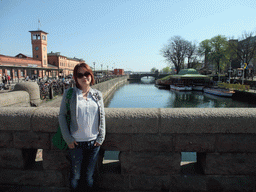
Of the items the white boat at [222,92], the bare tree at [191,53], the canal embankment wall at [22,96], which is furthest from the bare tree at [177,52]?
the canal embankment wall at [22,96]

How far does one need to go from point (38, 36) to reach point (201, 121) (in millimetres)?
77217

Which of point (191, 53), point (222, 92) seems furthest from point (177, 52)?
point (222, 92)

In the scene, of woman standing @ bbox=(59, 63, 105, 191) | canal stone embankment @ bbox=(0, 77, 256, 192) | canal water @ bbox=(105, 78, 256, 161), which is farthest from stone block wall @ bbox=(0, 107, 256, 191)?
canal water @ bbox=(105, 78, 256, 161)

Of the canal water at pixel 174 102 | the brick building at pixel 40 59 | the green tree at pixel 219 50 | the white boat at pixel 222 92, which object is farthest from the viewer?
the green tree at pixel 219 50

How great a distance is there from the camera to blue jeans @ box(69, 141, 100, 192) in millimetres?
1850

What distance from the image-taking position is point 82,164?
6.50ft

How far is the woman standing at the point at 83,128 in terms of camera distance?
5.83 ft

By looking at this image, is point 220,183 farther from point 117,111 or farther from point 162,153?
point 117,111

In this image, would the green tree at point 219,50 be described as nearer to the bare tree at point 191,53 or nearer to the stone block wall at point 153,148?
the bare tree at point 191,53

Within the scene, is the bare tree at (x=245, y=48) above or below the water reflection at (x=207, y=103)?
above

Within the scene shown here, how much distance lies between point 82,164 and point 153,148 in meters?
0.79

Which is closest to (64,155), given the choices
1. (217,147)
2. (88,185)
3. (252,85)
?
(88,185)

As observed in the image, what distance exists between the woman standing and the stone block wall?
A: 0.65ft

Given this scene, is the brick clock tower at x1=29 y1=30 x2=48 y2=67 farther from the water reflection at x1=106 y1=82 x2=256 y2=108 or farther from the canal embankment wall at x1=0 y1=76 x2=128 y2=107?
the canal embankment wall at x1=0 y1=76 x2=128 y2=107
